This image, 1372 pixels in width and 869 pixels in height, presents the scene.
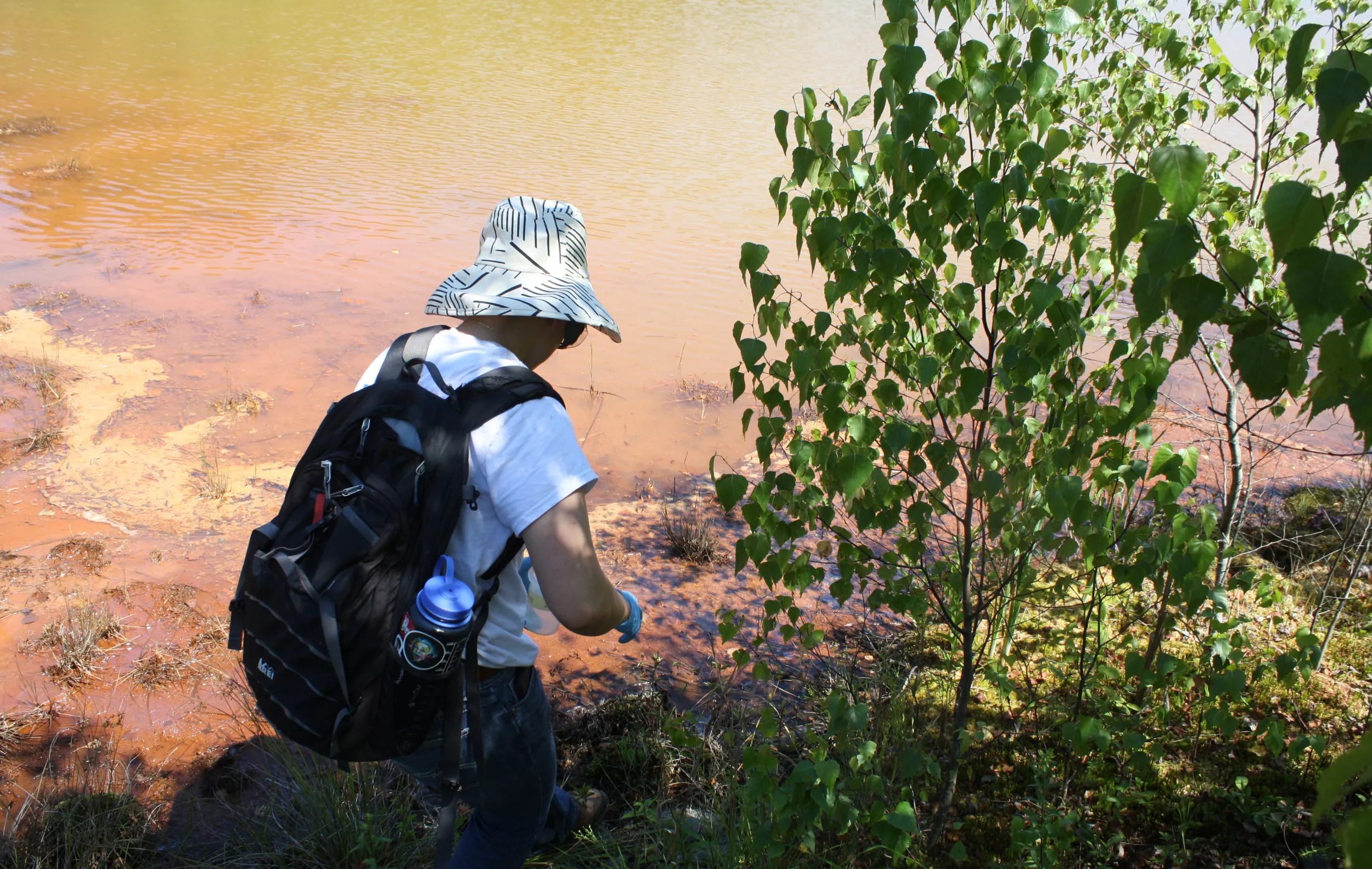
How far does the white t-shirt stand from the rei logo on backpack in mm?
39

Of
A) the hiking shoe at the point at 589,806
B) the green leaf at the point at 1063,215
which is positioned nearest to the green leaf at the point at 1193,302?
the green leaf at the point at 1063,215

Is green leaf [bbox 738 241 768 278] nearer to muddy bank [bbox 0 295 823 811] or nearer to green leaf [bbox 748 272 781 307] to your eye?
green leaf [bbox 748 272 781 307]

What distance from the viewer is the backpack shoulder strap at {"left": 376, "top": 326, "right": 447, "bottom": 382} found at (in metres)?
1.86

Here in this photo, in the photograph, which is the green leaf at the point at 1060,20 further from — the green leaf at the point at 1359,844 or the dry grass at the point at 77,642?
the dry grass at the point at 77,642

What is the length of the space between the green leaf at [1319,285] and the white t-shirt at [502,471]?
3.65ft

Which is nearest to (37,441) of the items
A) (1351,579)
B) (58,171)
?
(1351,579)

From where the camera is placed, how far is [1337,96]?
3.50 feet

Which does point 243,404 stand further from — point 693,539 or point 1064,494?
point 1064,494

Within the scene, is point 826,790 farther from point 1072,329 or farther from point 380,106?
point 380,106

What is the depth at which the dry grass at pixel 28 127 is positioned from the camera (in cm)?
1259

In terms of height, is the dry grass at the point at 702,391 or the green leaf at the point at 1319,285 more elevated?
the green leaf at the point at 1319,285

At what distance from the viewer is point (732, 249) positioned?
996 cm

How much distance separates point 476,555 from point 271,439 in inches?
181

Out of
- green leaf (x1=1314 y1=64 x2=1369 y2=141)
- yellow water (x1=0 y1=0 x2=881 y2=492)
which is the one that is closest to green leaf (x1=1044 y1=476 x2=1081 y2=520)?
green leaf (x1=1314 y1=64 x2=1369 y2=141)
